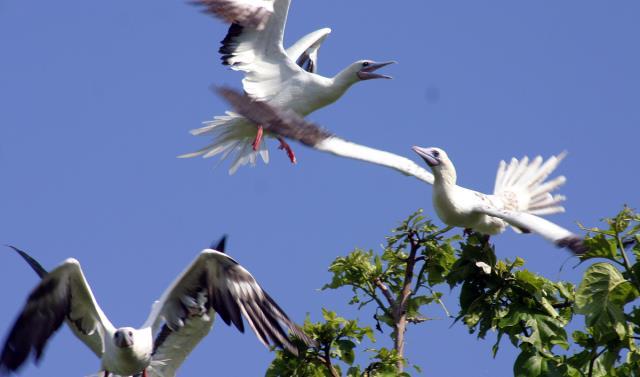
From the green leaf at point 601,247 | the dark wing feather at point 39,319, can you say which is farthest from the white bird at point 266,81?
the green leaf at point 601,247

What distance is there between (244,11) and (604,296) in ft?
22.9

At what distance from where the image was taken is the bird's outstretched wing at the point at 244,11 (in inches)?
508

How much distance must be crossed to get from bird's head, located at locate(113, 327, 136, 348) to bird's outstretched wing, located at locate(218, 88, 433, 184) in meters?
1.97

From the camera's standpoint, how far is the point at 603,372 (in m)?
7.29

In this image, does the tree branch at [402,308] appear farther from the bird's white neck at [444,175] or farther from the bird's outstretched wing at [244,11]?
the bird's outstretched wing at [244,11]

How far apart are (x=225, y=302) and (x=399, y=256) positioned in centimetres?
249

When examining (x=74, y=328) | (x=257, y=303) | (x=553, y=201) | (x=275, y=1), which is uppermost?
(x=275, y=1)

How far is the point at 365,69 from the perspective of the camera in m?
13.4

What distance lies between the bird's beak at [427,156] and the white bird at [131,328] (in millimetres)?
1681

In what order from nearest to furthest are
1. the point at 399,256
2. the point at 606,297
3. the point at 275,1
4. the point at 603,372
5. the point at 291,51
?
the point at 606,297
the point at 603,372
the point at 399,256
the point at 275,1
the point at 291,51

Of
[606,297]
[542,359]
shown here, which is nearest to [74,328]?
[542,359]

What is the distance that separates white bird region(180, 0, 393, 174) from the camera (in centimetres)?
1286

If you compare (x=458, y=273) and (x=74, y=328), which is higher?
(x=458, y=273)

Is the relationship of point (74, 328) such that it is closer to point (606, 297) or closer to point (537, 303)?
point (537, 303)
